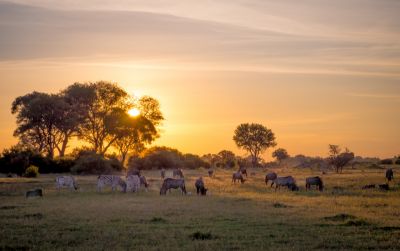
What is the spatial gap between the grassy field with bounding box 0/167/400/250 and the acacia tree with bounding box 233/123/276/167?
93.2 m

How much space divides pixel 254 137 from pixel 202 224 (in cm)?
10507

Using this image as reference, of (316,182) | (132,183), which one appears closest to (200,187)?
(132,183)

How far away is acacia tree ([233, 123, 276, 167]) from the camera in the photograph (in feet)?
409

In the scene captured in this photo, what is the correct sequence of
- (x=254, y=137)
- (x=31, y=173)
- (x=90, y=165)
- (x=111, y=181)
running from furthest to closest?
(x=254, y=137) → (x=90, y=165) → (x=31, y=173) → (x=111, y=181)

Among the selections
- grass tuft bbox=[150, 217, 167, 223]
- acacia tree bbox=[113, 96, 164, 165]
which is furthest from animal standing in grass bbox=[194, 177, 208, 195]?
acacia tree bbox=[113, 96, 164, 165]

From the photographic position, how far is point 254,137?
4904 inches

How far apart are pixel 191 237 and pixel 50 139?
222 feet

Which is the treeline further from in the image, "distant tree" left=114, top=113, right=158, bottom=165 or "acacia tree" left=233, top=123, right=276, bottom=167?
"acacia tree" left=233, top=123, right=276, bottom=167

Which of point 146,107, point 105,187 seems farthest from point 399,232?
point 146,107

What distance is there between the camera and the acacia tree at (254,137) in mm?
124562

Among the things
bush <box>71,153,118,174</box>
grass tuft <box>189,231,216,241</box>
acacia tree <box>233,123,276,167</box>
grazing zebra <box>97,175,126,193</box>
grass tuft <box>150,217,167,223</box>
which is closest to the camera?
grass tuft <box>189,231,216,241</box>

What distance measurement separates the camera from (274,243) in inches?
639

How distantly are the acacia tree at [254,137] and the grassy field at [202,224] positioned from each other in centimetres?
9316

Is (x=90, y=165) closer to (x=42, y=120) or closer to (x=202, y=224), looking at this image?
(x=42, y=120)
